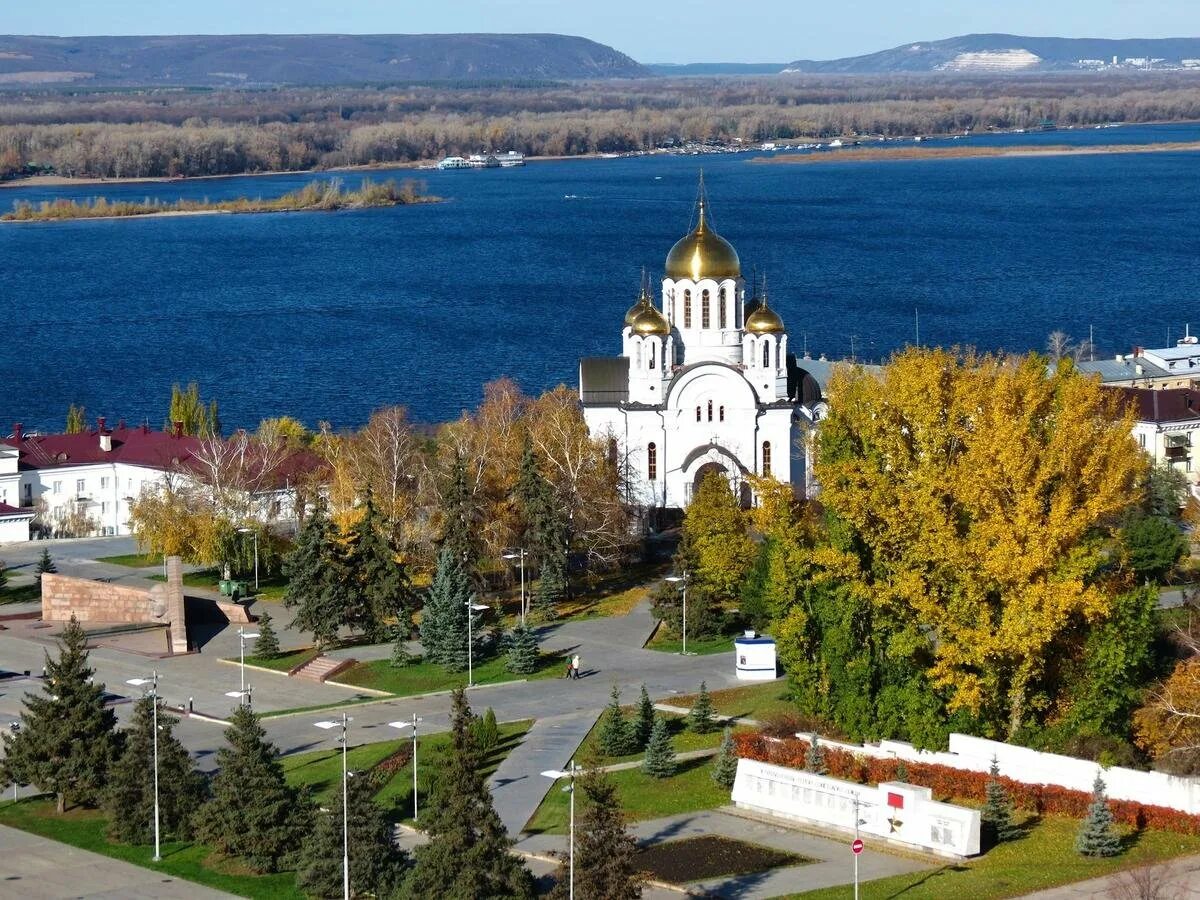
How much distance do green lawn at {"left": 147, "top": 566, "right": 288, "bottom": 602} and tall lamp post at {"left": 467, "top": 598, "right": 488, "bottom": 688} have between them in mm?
5135

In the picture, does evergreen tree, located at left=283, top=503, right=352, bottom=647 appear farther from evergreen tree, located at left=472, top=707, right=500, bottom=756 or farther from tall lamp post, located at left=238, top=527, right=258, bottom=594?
evergreen tree, located at left=472, top=707, right=500, bottom=756

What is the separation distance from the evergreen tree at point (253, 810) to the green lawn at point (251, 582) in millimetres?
13726

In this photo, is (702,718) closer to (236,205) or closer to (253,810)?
(253,810)

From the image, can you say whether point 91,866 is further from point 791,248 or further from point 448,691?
point 791,248

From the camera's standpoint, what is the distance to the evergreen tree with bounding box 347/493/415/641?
3706cm

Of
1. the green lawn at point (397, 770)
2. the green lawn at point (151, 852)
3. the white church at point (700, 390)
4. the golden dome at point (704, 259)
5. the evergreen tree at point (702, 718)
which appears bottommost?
the green lawn at point (151, 852)

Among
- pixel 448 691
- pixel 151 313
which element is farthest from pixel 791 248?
pixel 448 691

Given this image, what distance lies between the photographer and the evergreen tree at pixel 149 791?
27047 millimetres

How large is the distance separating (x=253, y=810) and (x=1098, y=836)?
9342 mm

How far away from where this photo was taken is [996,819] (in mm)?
26141

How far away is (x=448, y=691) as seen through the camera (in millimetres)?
A: 33719

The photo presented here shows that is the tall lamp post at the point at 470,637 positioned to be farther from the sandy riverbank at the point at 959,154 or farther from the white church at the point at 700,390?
the sandy riverbank at the point at 959,154

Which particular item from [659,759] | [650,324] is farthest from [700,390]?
[659,759]

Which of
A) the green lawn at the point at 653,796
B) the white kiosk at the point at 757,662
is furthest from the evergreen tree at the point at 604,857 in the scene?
the white kiosk at the point at 757,662
